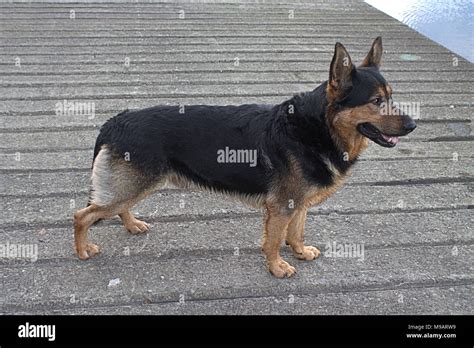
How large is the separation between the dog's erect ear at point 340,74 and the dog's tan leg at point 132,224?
70.9 inches

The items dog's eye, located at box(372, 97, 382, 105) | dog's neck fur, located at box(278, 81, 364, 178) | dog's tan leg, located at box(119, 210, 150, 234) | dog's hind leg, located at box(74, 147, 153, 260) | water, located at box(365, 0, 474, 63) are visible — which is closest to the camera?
dog's eye, located at box(372, 97, 382, 105)

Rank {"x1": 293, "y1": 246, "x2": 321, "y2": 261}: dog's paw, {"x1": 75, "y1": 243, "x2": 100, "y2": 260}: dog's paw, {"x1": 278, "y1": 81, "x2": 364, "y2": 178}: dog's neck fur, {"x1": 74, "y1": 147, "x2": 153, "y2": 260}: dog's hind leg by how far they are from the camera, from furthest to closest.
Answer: {"x1": 293, "y1": 246, "x2": 321, "y2": 261}: dog's paw, {"x1": 75, "y1": 243, "x2": 100, "y2": 260}: dog's paw, {"x1": 74, "y1": 147, "x2": 153, "y2": 260}: dog's hind leg, {"x1": 278, "y1": 81, "x2": 364, "y2": 178}: dog's neck fur

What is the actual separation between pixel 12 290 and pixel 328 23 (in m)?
8.27

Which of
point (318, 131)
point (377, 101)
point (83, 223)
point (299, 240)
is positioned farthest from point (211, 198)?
point (377, 101)

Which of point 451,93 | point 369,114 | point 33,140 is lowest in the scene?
point 33,140

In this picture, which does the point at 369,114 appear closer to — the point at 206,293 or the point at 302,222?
the point at 302,222

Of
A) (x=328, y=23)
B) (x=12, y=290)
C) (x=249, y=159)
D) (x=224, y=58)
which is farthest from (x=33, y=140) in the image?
(x=328, y=23)

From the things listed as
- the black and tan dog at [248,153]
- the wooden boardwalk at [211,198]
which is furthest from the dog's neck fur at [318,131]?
the wooden boardwalk at [211,198]

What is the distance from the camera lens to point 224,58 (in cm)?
782

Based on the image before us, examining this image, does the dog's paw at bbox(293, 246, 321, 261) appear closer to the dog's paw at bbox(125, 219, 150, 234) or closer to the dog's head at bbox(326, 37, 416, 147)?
the dog's head at bbox(326, 37, 416, 147)

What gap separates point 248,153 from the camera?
343 cm

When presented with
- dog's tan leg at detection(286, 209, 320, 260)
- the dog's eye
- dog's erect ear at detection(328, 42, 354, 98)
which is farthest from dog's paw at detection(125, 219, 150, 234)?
the dog's eye

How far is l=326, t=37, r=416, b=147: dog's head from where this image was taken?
3.13 metres

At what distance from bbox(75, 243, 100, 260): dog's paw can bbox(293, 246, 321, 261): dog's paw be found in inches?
58.0
